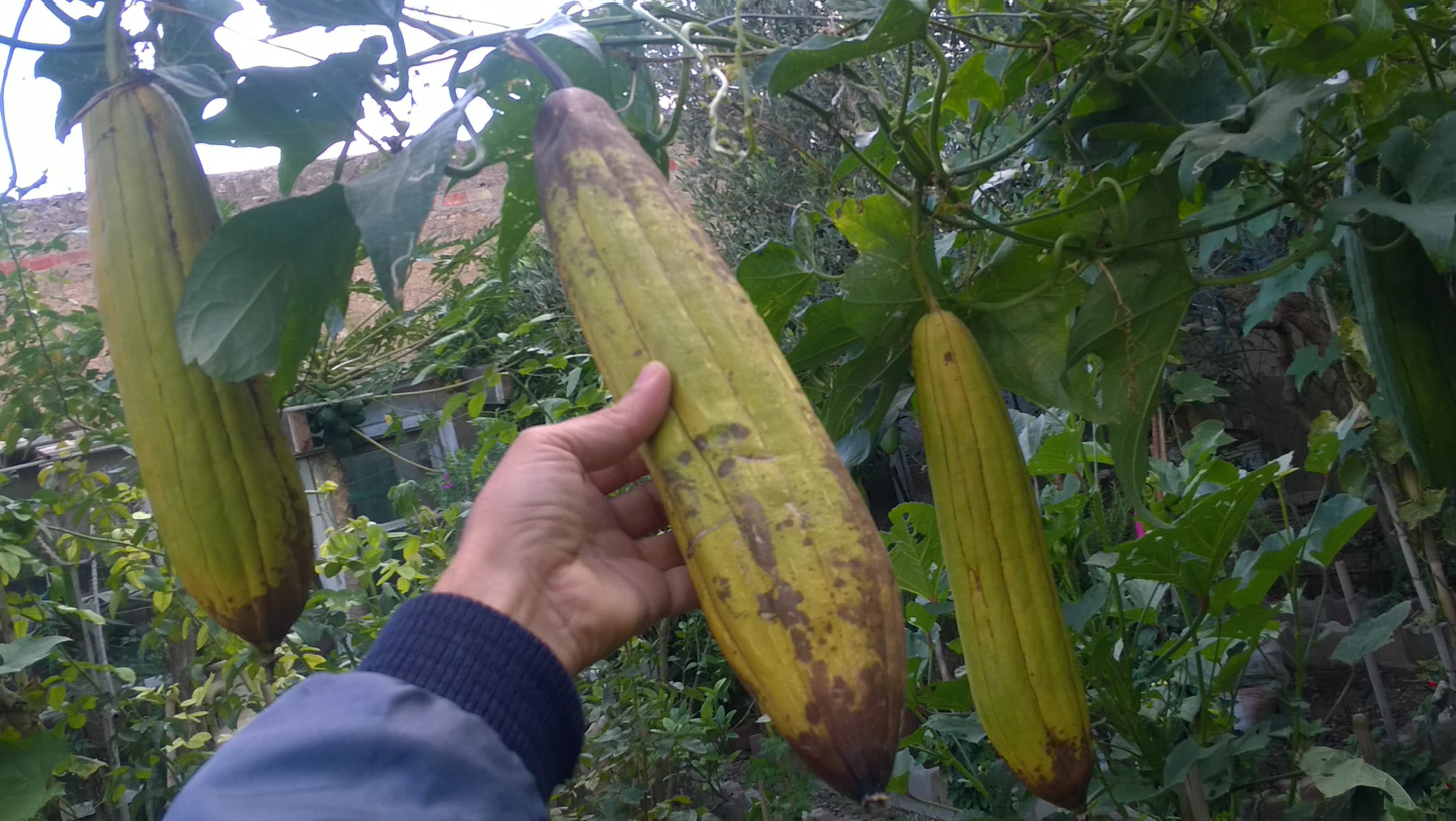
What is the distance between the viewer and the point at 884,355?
962 mm

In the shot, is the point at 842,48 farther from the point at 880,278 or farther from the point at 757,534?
the point at 757,534

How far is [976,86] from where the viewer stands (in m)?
1.09

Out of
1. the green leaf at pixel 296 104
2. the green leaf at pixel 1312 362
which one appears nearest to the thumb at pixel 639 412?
the green leaf at pixel 296 104

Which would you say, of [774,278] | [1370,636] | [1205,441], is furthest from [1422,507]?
[774,278]

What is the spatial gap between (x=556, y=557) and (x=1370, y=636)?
5.18 ft

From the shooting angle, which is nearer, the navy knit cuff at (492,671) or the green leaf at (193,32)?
the navy knit cuff at (492,671)

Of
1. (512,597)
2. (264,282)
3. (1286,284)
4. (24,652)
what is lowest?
(24,652)

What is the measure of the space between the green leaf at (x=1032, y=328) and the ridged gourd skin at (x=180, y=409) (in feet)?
2.03

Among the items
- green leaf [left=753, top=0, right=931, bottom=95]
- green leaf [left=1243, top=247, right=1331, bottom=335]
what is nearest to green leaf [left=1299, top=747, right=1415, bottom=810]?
green leaf [left=1243, top=247, right=1331, bottom=335]

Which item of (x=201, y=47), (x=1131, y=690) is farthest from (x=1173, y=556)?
(x=201, y=47)

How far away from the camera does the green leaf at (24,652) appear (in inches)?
53.2

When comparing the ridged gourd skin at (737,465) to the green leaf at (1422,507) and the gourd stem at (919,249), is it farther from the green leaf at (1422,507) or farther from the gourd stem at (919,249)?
the green leaf at (1422,507)

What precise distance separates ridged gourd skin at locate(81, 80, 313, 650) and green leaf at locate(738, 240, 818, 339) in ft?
1.53

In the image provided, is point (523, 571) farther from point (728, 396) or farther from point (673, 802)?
point (673, 802)
